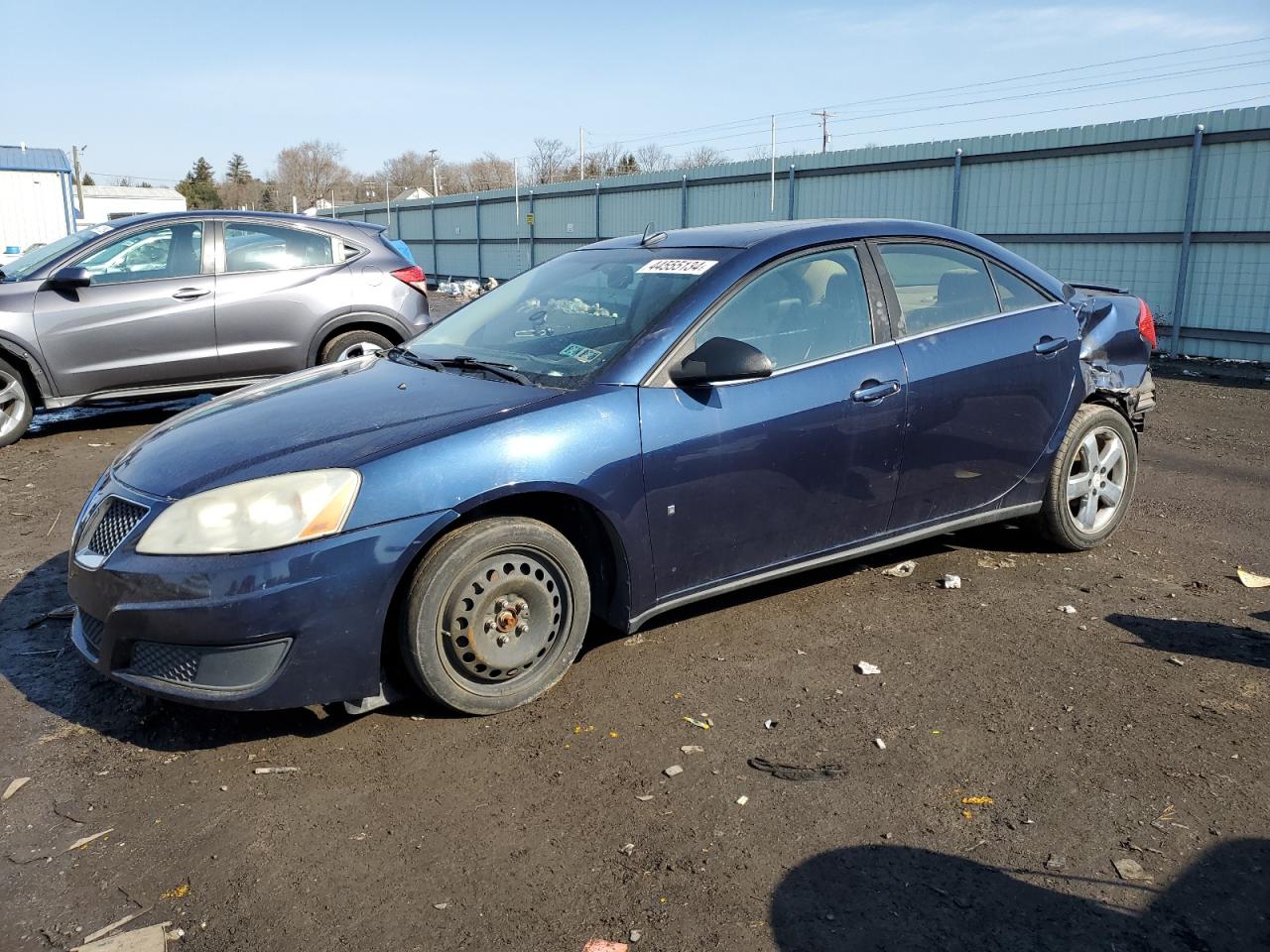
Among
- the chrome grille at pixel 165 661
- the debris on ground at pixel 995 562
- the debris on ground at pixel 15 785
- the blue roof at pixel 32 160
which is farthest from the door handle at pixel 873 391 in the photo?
the blue roof at pixel 32 160

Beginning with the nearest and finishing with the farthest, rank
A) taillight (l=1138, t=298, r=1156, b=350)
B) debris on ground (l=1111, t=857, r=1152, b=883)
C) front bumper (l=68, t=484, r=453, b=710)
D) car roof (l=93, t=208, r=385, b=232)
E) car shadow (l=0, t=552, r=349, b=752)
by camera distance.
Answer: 1. debris on ground (l=1111, t=857, r=1152, b=883)
2. front bumper (l=68, t=484, r=453, b=710)
3. car shadow (l=0, t=552, r=349, b=752)
4. taillight (l=1138, t=298, r=1156, b=350)
5. car roof (l=93, t=208, r=385, b=232)

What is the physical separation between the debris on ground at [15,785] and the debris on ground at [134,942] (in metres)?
0.90

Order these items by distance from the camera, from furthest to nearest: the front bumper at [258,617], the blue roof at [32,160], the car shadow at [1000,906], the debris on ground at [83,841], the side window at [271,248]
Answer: the blue roof at [32,160] → the side window at [271,248] → the front bumper at [258,617] → the debris on ground at [83,841] → the car shadow at [1000,906]

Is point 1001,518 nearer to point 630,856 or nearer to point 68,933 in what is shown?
point 630,856

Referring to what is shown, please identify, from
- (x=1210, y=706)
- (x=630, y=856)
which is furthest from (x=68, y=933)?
(x=1210, y=706)

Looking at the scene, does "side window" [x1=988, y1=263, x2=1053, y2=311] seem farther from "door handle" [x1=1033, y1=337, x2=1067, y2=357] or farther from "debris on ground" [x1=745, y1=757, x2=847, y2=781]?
"debris on ground" [x1=745, y1=757, x2=847, y2=781]

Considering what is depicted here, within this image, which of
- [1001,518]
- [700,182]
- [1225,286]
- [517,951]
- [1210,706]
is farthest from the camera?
[700,182]

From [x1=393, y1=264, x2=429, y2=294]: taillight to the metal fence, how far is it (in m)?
9.70

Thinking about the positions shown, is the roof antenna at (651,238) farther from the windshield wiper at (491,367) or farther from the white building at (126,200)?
the white building at (126,200)

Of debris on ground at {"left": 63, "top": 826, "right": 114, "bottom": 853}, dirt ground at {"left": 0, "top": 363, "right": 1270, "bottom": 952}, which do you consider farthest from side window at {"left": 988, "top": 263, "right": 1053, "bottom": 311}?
debris on ground at {"left": 63, "top": 826, "right": 114, "bottom": 853}

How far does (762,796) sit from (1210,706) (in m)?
1.77

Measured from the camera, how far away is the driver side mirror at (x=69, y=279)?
7.81m

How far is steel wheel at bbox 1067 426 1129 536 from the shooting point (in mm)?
5199

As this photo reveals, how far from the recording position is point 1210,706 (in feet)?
12.0
